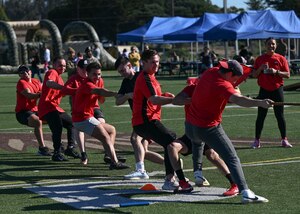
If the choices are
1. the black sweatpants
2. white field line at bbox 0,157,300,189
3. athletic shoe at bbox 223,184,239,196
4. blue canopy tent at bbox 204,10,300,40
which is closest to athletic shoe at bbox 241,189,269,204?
athletic shoe at bbox 223,184,239,196

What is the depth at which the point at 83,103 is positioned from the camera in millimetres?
12250

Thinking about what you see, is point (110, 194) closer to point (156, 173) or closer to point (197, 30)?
point (156, 173)

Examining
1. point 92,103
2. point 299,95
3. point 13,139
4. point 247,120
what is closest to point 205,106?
point 92,103

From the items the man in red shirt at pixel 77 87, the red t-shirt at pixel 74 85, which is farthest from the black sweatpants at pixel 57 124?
the red t-shirt at pixel 74 85

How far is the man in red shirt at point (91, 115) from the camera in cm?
1203

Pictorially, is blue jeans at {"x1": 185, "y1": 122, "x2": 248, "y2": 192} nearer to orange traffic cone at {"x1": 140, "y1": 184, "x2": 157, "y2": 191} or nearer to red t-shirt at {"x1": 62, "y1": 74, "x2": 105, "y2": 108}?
orange traffic cone at {"x1": 140, "y1": 184, "x2": 157, "y2": 191}

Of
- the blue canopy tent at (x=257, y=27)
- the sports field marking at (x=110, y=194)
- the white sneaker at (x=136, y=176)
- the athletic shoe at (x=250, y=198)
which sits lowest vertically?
Answer: the blue canopy tent at (x=257, y=27)

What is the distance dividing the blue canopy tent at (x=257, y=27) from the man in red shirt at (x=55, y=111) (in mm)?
26180

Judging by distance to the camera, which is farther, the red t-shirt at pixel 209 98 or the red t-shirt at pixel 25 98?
the red t-shirt at pixel 25 98

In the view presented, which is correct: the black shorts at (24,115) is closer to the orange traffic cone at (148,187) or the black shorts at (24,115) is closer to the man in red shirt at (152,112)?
the man in red shirt at (152,112)

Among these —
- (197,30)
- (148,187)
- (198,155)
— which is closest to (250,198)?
(198,155)

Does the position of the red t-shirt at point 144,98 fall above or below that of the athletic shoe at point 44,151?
above

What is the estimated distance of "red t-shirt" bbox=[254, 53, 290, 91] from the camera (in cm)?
1432

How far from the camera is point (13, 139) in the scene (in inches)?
642
